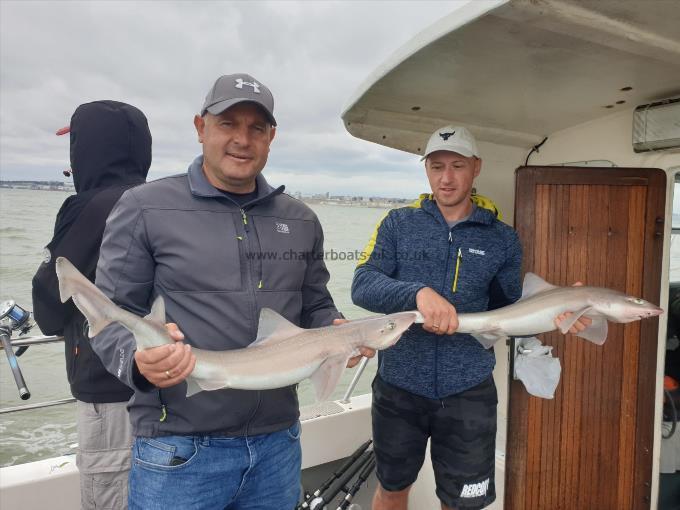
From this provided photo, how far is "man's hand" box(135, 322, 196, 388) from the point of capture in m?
1.81

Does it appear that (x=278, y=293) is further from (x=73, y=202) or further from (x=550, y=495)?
(x=550, y=495)

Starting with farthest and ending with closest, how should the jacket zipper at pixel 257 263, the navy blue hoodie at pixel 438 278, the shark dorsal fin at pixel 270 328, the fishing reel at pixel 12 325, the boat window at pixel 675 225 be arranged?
1. the boat window at pixel 675 225
2. the fishing reel at pixel 12 325
3. the navy blue hoodie at pixel 438 278
4. the jacket zipper at pixel 257 263
5. the shark dorsal fin at pixel 270 328

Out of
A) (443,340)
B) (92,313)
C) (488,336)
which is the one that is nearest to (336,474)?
(443,340)

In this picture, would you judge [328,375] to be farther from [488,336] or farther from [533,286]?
[533,286]

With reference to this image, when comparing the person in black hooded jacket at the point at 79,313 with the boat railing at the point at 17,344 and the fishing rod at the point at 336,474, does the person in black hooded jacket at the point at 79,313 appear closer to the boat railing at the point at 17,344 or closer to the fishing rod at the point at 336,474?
the boat railing at the point at 17,344

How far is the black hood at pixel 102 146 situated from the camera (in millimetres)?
2762

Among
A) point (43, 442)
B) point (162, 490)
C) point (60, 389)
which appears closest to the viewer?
point (162, 490)

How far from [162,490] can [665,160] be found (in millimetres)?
3965

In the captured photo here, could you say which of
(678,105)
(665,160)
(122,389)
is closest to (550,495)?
(665,160)

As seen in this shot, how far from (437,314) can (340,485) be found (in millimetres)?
2341

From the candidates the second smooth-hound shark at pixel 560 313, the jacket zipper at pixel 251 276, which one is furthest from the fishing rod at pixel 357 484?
the jacket zipper at pixel 251 276

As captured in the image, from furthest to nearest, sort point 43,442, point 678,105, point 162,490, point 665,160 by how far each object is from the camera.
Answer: point 43,442
point 665,160
point 678,105
point 162,490

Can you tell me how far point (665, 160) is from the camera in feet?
11.5

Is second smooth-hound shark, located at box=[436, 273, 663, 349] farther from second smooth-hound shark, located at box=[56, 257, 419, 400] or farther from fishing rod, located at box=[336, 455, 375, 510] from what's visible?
fishing rod, located at box=[336, 455, 375, 510]
